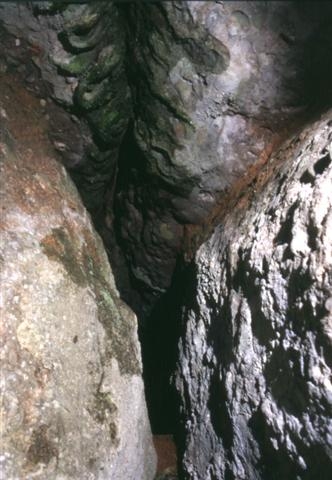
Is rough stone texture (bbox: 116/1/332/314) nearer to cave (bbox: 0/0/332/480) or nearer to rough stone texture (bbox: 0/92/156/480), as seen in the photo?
cave (bbox: 0/0/332/480)

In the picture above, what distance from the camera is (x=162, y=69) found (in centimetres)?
104

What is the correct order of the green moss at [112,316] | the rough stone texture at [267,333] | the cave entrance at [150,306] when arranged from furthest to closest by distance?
the cave entrance at [150,306] → the green moss at [112,316] → the rough stone texture at [267,333]

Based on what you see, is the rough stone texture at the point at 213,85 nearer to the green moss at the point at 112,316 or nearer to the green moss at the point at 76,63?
the green moss at the point at 76,63

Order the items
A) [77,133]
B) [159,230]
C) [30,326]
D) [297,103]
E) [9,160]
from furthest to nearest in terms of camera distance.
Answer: [159,230] → [77,133] → [297,103] → [9,160] → [30,326]

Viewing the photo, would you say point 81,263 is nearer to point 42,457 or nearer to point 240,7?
point 42,457

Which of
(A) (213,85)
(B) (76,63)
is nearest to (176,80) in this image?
(A) (213,85)

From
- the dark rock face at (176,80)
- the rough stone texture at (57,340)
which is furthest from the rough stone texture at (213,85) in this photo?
the rough stone texture at (57,340)

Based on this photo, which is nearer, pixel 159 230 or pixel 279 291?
pixel 279 291

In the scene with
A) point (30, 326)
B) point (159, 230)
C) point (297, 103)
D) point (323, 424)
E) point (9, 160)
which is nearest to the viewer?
point (323, 424)

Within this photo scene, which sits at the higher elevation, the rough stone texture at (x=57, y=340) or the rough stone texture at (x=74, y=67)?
the rough stone texture at (x=74, y=67)

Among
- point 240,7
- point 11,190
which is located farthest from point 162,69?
point 11,190

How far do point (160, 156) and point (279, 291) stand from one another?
50 centimetres

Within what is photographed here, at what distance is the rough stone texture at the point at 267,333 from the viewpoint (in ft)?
2.28

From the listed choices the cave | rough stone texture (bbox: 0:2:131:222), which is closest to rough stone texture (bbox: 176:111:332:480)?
the cave
